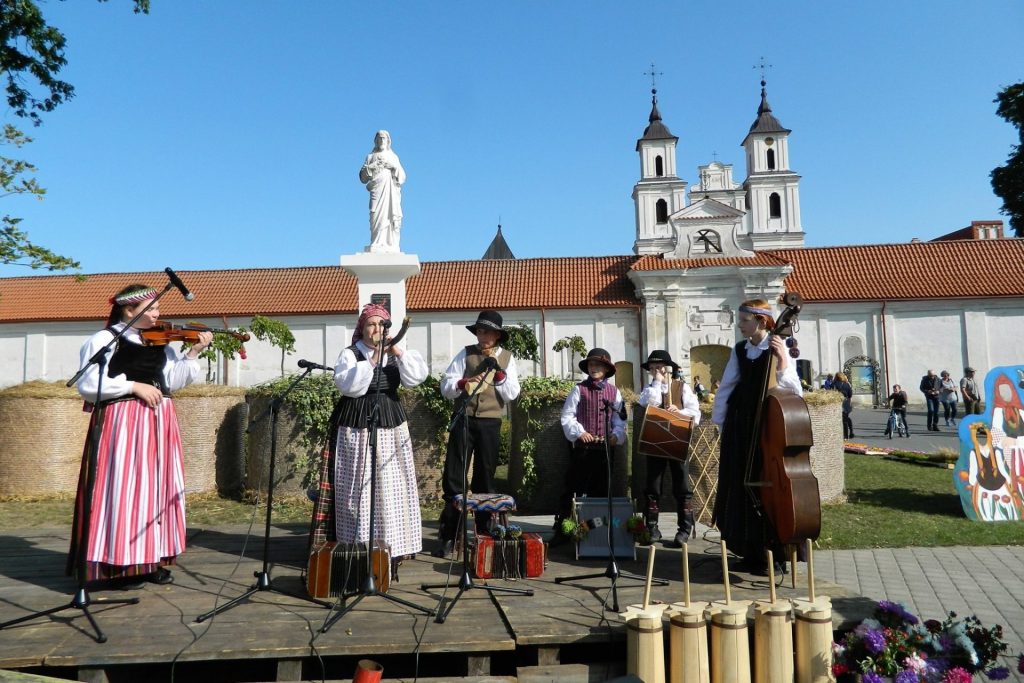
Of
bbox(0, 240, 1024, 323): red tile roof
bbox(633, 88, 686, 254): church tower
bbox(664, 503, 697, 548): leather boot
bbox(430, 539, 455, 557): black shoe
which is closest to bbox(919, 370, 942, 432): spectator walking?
bbox(0, 240, 1024, 323): red tile roof

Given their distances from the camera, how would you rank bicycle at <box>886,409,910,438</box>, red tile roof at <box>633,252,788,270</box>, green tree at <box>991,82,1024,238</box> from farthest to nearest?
green tree at <box>991,82,1024,238</box>, red tile roof at <box>633,252,788,270</box>, bicycle at <box>886,409,910,438</box>

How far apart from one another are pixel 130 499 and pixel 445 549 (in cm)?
217

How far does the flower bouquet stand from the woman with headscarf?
105 inches

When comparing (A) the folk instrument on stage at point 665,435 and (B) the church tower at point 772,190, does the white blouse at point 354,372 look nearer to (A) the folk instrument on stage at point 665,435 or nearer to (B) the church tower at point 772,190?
(A) the folk instrument on stage at point 665,435

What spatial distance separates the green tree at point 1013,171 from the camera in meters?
32.1

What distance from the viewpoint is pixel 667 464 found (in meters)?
5.78

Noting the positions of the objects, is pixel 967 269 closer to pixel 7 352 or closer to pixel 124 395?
pixel 124 395

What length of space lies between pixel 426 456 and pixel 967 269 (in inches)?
1065

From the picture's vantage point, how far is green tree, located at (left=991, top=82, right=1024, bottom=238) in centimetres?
3212

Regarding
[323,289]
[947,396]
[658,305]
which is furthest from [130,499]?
[323,289]

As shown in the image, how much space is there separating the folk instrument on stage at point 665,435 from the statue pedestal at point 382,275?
346 centimetres

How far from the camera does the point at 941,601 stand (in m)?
4.63

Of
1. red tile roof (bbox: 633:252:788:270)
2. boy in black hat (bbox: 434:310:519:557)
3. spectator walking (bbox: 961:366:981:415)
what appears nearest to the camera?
boy in black hat (bbox: 434:310:519:557)

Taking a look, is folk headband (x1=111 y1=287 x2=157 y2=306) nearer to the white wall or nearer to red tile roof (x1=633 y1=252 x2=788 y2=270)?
the white wall
